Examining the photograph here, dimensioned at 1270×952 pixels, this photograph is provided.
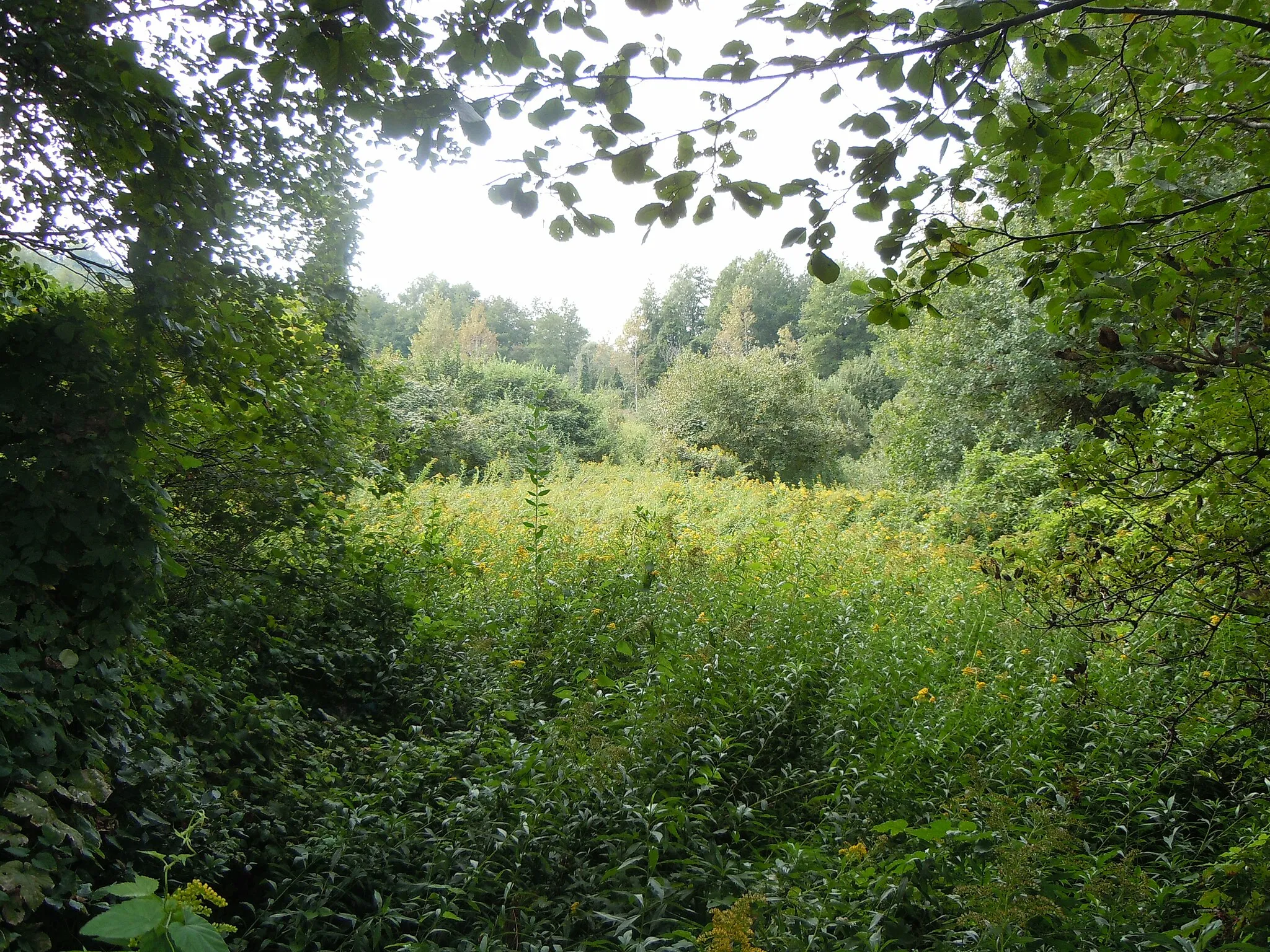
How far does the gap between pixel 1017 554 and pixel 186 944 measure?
9.35 ft

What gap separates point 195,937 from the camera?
104 cm

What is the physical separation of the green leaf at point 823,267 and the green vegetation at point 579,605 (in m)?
0.01

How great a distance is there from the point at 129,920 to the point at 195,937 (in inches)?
3.8

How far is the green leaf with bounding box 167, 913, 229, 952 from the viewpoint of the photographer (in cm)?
101

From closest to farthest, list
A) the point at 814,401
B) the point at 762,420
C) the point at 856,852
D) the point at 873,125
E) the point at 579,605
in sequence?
the point at 873,125
the point at 856,852
the point at 579,605
the point at 762,420
the point at 814,401

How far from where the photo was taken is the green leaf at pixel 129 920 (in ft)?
3.11

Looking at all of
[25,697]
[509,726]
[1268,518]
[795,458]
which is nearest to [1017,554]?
[1268,518]

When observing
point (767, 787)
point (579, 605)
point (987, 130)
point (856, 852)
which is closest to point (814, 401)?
point (579, 605)

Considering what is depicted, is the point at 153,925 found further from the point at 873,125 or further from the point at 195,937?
the point at 873,125

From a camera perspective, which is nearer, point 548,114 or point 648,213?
point 548,114

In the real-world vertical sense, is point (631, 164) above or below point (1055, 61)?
below

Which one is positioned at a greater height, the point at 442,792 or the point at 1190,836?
the point at 1190,836

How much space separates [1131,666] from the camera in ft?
12.8

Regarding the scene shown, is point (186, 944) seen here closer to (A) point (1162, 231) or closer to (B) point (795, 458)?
(A) point (1162, 231)
